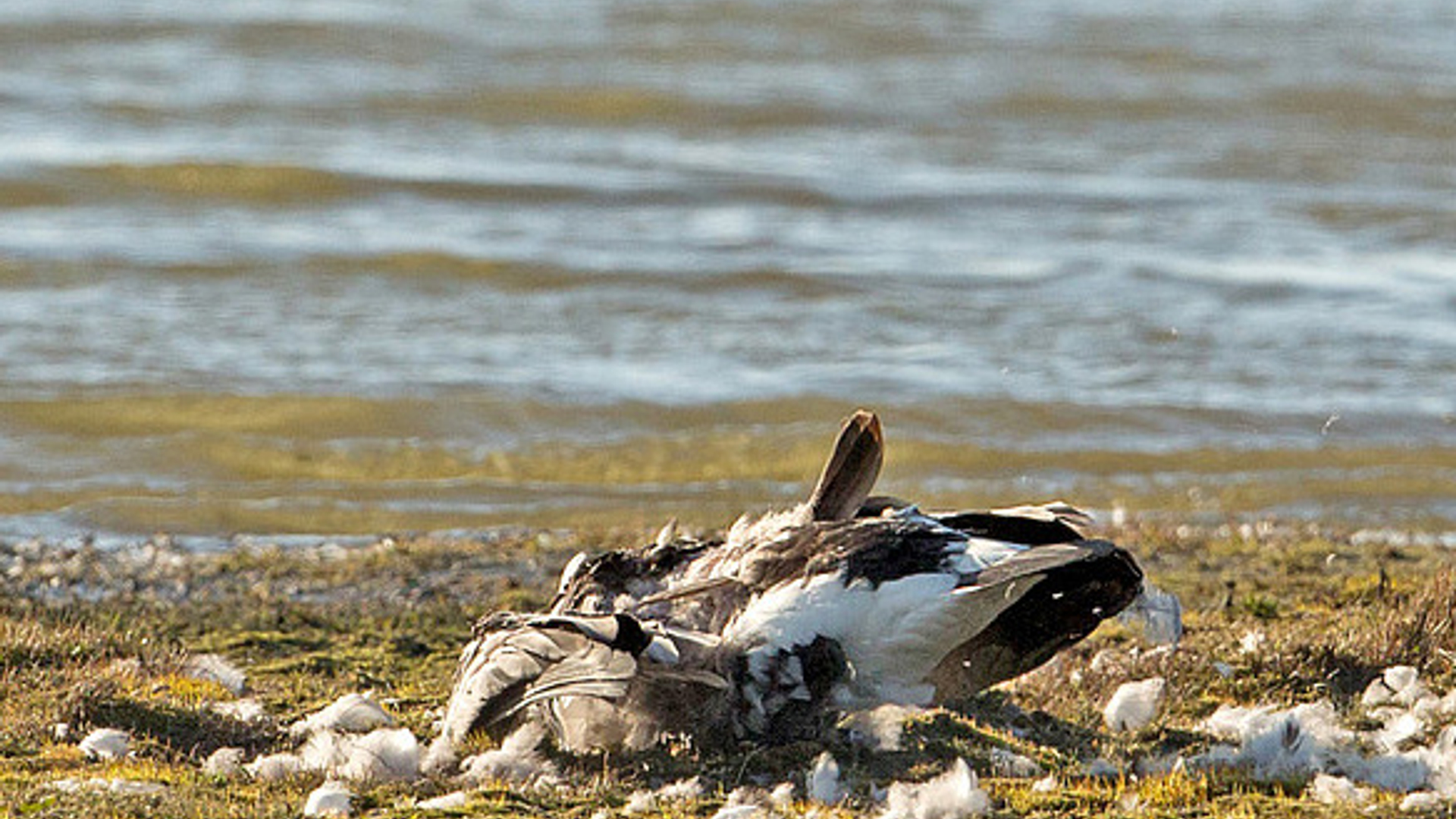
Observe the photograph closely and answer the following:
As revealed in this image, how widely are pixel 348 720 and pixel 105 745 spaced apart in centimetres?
64

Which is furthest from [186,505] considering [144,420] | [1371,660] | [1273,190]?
[1273,190]

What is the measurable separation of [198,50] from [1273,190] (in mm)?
12880

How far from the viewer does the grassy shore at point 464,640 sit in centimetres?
486

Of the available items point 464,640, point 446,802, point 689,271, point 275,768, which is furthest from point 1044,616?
point 689,271

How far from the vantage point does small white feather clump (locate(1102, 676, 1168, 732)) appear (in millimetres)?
A: 5559

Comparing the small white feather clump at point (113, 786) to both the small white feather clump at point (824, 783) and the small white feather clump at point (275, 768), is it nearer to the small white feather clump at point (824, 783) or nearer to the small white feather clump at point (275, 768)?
the small white feather clump at point (275, 768)

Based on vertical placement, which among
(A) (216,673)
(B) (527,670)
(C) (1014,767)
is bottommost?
(A) (216,673)

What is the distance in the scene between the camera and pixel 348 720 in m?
→ 5.57

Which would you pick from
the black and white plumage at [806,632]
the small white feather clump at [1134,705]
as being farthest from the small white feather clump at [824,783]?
the small white feather clump at [1134,705]

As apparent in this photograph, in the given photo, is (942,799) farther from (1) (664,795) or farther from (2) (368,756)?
(2) (368,756)

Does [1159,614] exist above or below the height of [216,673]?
above

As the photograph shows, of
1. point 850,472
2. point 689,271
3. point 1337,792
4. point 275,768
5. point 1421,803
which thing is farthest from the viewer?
point 689,271

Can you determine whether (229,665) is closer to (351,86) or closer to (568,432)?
(568,432)

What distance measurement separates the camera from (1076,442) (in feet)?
35.4
